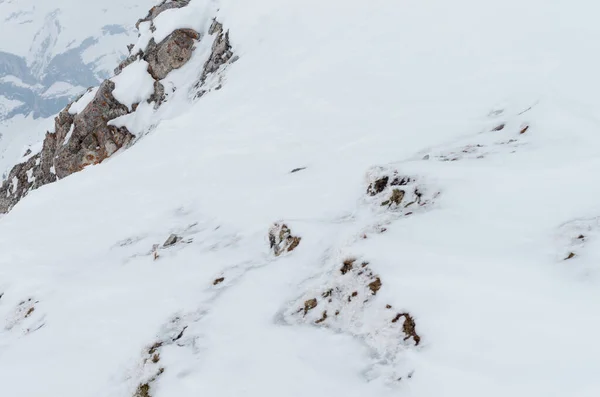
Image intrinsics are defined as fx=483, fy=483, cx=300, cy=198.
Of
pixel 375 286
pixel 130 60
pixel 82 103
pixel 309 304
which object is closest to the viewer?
pixel 375 286

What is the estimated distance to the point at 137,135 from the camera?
32469 mm

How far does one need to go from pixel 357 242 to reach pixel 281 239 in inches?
67.8

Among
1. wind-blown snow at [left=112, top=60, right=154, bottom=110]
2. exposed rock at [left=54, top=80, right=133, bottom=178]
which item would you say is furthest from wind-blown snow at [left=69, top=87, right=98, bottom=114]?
wind-blown snow at [left=112, top=60, right=154, bottom=110]

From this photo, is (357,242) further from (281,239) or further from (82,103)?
(82,103)

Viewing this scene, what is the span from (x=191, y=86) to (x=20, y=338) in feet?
82.7

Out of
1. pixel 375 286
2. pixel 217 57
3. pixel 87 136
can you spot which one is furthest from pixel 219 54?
pixel 375 286

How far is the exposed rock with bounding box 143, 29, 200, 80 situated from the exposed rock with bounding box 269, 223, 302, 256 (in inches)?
1126

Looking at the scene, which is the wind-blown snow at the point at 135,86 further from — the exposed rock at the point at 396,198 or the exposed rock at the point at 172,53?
the exposed rock at the point at 396,198

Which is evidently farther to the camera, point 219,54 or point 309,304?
point 219,54

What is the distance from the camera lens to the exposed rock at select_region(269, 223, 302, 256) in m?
7.43

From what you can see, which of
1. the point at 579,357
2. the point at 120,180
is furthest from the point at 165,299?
the point at 120,180

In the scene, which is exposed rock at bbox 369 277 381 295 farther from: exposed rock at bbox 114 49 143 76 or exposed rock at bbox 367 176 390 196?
exposed rock at bbox 114 49 143 76

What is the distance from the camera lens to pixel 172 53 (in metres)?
33.6

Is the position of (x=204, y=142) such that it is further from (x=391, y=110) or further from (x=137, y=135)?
(x=137, y=135)
